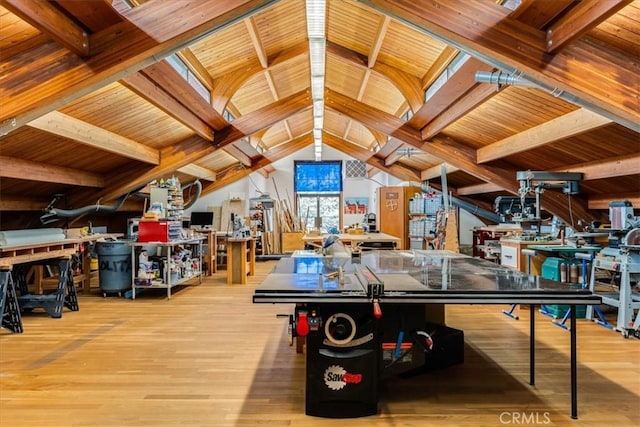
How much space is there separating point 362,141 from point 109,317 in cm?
918

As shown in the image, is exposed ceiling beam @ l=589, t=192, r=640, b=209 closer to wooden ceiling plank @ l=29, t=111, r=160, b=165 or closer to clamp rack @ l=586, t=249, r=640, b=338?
Result: clamp rack @ l=586, t=249, r=640, b=338

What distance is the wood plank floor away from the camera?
7.86 ft

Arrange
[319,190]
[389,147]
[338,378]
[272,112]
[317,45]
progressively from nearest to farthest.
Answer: [338,378], [317,45], [272,112], [389,147], [319,190]

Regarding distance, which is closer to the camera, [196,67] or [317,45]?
[196,67]

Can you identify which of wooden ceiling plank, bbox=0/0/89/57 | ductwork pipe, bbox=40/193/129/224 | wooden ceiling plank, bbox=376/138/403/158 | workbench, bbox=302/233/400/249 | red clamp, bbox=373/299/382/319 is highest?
wooden ceiling plank, bbox=376/138/403/158

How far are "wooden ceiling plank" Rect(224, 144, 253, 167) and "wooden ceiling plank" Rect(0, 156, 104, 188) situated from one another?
111 inches

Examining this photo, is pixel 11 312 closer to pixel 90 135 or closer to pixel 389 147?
pixel 90 135

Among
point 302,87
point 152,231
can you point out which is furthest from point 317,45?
point 152,231

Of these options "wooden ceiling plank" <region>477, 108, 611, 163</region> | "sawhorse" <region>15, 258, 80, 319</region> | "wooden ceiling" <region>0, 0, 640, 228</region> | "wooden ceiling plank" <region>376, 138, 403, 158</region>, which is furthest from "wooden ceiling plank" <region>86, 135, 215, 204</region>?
"wooden ceiling plank" <region>477, 108, 611, 163</region>

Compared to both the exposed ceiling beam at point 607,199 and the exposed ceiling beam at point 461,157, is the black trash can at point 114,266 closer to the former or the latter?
the exposed ceiling beam at point 461,157

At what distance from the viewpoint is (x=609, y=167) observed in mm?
4664

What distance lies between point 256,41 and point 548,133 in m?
3.86

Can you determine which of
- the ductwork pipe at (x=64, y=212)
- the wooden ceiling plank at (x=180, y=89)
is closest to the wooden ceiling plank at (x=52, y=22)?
the wooden ceiling plank at (x=180, y=89)

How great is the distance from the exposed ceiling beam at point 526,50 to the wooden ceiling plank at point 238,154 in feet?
19.1
